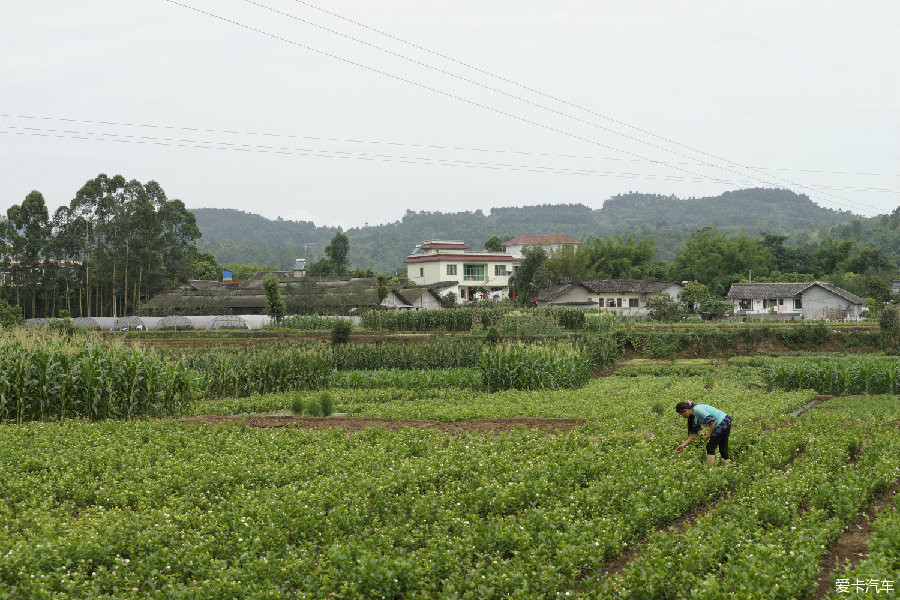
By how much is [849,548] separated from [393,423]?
35.3ft

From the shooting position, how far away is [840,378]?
82.0ft

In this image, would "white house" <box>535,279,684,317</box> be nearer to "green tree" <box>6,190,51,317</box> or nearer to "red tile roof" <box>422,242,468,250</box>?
"red tile roof" <box>422,242,468,250</box>

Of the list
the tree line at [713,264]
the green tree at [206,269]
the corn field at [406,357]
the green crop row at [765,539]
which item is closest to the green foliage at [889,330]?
the corn field at [406,357]

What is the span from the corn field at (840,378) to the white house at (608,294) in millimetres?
49503

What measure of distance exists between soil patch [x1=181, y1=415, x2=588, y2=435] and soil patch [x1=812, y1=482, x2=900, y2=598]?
6.98 metres

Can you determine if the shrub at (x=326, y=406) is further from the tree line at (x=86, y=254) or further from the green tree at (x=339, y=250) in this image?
the green tree at (x=339, y=250)

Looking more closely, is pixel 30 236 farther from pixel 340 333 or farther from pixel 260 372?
pixel 260 372

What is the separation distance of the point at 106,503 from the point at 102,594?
3.23 meters

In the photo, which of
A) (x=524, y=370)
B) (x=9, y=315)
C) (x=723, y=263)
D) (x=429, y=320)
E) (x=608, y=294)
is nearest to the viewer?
(x=524, y=370)

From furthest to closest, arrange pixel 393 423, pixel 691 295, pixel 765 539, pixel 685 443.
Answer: pixel 691 295
pixel 393 423
pixel 685 443
pixel 765 539

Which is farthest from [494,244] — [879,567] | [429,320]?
[879,567]

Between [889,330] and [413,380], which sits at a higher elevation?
[889,330]

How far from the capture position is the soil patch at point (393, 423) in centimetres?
1675

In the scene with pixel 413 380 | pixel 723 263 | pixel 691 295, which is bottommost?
pixel 413 380
